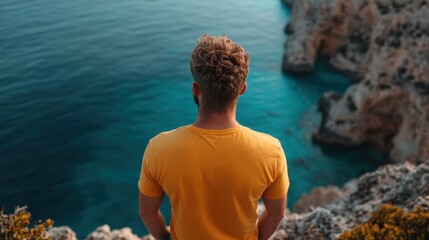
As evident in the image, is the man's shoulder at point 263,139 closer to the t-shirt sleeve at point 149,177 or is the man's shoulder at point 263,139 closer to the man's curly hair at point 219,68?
the man's curly hair at point 219,68

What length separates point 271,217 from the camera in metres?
4.80

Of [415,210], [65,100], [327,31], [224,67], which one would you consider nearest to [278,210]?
[224,67]

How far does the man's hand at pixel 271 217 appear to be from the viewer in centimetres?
458

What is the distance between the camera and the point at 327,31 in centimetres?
5447

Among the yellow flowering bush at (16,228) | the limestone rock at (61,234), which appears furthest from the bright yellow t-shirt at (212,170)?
the limestone rock at (61,234)

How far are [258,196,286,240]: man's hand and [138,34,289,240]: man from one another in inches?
15.2

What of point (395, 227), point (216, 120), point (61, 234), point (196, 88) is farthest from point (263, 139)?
point (61, 234)

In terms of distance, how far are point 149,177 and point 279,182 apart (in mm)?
1608

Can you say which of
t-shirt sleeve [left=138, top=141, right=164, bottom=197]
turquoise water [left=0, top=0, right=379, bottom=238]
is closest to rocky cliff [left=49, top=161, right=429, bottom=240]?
t-shirt sleeve [left=138, top=141, right=164, bottom=197]

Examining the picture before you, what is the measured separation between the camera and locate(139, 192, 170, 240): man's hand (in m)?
4.49

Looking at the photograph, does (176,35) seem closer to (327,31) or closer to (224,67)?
(327,31)

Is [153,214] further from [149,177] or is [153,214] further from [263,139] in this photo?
[263,139]

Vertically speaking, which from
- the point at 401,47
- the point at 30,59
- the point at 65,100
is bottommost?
the point at 65,100

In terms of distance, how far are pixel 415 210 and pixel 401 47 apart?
87.5 feet
